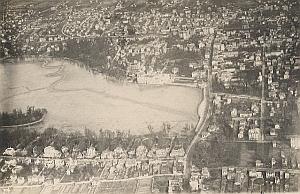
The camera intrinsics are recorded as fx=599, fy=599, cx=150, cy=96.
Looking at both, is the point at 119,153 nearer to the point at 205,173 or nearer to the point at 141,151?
the point at 141,151

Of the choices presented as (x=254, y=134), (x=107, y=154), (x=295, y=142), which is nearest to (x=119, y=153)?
(x=107, y=154)

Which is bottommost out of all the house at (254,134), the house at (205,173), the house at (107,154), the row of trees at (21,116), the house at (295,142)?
the house at (205,173)

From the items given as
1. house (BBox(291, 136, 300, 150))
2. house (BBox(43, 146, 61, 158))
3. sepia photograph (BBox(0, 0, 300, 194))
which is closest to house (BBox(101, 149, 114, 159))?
sepia photograph (BBox(0, 0, 300, 194))

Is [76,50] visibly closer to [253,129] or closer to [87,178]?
[87,178]

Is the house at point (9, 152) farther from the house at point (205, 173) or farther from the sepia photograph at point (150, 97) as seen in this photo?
the house at point (205, 173)

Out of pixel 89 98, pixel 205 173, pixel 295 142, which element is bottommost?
pixel 205 173

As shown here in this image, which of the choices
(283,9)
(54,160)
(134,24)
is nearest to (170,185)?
(54,160)

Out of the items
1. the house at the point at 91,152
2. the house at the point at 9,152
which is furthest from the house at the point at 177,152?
the house at the point at 9,152
